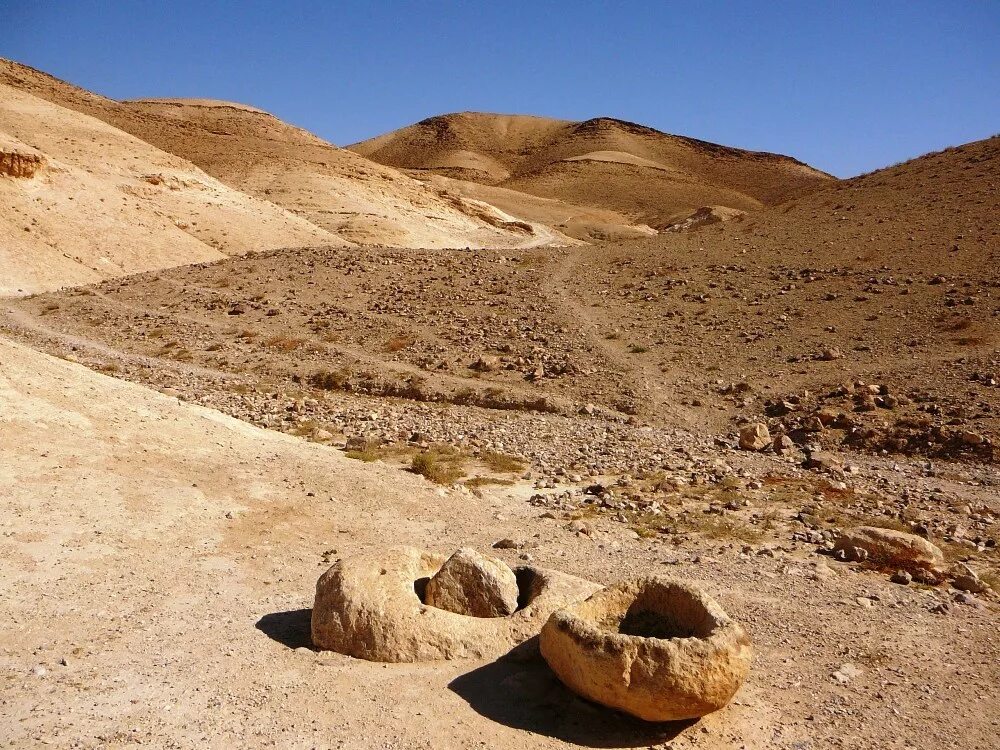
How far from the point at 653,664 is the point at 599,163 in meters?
75.2

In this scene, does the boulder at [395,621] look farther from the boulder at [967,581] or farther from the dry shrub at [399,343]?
the dry shrub at [399,343]

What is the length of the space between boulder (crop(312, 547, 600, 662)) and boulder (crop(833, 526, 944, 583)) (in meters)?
3.62

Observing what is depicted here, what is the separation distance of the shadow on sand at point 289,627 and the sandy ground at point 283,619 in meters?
0.02

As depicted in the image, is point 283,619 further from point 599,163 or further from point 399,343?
point 599,163

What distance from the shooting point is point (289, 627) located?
581 cm

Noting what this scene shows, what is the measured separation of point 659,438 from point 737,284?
8380mm

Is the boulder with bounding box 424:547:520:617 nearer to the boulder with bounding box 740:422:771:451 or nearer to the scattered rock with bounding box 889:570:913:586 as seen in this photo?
the scattered rock with bounding box 889:570:913:586

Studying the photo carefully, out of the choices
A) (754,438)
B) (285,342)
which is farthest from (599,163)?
(754,438)

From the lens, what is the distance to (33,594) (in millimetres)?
5844

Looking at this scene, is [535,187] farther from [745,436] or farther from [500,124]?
[745,436]

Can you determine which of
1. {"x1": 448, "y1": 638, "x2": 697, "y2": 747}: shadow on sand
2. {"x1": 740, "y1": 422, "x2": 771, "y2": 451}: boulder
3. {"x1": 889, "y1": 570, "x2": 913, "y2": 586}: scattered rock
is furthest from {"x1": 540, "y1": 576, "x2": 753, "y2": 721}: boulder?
{"x1": 740, "y1": 422, "x2": 771, "y2": 451}: boulder

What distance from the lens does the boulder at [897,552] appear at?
24.8 feet

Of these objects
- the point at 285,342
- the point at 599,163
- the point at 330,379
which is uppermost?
the point at 599,163

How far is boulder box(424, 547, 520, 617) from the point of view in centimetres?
577
